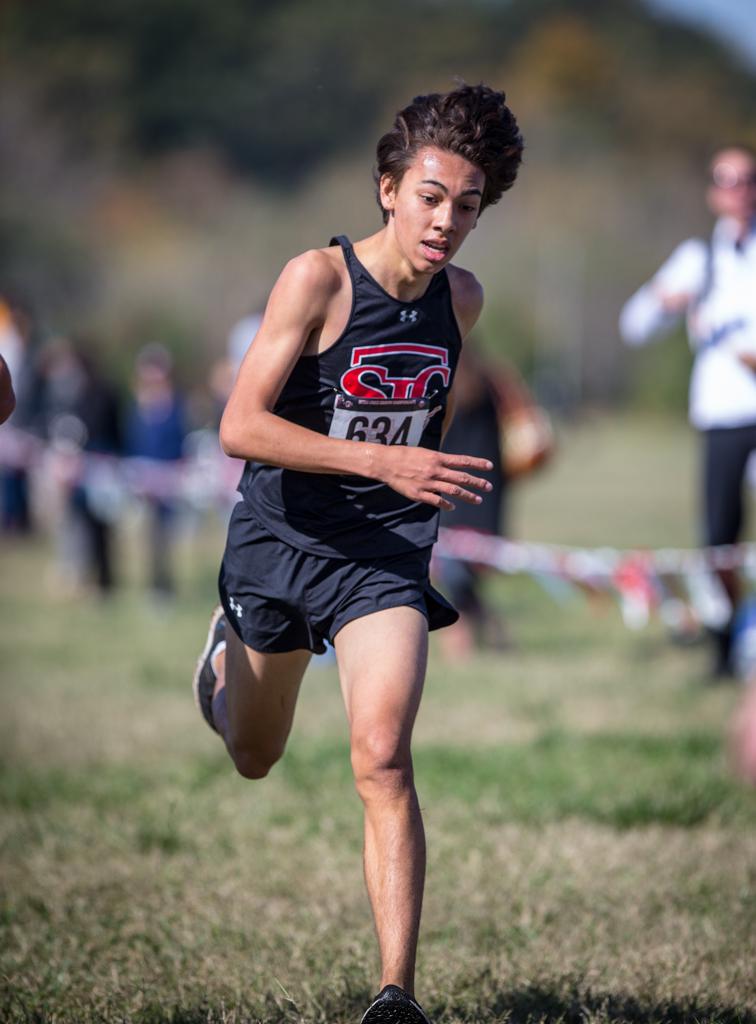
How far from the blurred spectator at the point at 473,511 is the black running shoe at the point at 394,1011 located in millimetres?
6162

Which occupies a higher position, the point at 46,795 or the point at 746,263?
the point at 746,263

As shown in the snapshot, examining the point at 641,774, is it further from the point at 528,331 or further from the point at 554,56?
the point at 554,56

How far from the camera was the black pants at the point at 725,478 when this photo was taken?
7.89m

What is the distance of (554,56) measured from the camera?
86375mm

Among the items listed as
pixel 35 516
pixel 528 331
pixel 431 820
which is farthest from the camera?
pixel 528 331

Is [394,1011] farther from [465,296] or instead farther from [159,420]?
[159,420]

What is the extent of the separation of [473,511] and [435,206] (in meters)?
6.02

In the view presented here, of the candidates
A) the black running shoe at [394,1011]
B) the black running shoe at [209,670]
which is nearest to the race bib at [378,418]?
the black running shoe at [209,670]

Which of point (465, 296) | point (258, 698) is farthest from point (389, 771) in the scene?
point (465, 296)

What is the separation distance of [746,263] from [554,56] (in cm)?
8368

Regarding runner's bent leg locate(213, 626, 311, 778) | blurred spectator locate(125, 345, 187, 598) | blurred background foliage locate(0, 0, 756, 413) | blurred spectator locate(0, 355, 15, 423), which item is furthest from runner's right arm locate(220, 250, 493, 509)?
blurred background foliage locate(0, 0, 756, 413)

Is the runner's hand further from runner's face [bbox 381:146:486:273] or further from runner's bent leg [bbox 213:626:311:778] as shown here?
runner's bent leg [bbox 213:626:311:778]

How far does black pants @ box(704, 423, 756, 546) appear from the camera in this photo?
7895mm

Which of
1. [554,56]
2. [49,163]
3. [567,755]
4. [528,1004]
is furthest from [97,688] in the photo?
[554,56]
